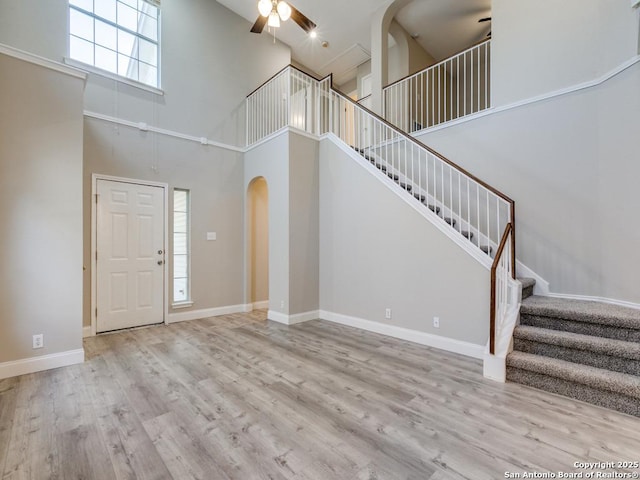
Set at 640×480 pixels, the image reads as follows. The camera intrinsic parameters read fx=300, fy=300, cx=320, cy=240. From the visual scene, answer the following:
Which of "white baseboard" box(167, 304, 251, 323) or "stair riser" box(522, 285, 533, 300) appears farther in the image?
"white baseboard" box(167, 304, 251, 323)

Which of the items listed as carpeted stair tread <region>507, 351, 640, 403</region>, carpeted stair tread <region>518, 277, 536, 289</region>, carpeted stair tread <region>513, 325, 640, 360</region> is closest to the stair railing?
A: carpeted stair tread <region>518, 277, 536, 289</region>

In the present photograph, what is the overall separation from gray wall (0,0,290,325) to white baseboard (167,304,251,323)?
0.12 m

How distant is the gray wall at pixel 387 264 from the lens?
3488 mm

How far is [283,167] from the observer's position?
4.95 metres

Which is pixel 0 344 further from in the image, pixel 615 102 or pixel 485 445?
pixel 615 102

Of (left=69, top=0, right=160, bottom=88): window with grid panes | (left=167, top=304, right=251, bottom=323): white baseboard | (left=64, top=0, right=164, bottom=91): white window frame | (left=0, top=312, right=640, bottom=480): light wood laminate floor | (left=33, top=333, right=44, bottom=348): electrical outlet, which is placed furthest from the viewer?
(left=167, top=304, right=251, bottom=323): white baseboard

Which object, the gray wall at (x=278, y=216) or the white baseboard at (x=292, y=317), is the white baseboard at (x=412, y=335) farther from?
the gray wall at (x=278, y=216)

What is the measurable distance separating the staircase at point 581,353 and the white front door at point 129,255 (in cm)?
493

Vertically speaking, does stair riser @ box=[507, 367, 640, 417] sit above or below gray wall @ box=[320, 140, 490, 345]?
below

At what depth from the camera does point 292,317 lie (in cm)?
480

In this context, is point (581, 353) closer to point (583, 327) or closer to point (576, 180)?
point (583, 327)

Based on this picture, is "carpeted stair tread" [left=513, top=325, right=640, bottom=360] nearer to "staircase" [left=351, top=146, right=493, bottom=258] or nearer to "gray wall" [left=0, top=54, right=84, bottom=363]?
"staircase" [left=351, top=146, right=493, bottom=258]

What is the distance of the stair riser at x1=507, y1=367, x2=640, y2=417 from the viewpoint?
2.25m

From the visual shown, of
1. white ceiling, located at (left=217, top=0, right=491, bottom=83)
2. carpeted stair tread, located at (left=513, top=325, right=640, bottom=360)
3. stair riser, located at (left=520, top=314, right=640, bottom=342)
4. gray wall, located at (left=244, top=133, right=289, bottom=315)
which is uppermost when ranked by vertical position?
white ceiling, located at (left=217, top=0, right=491, bottom=83)
